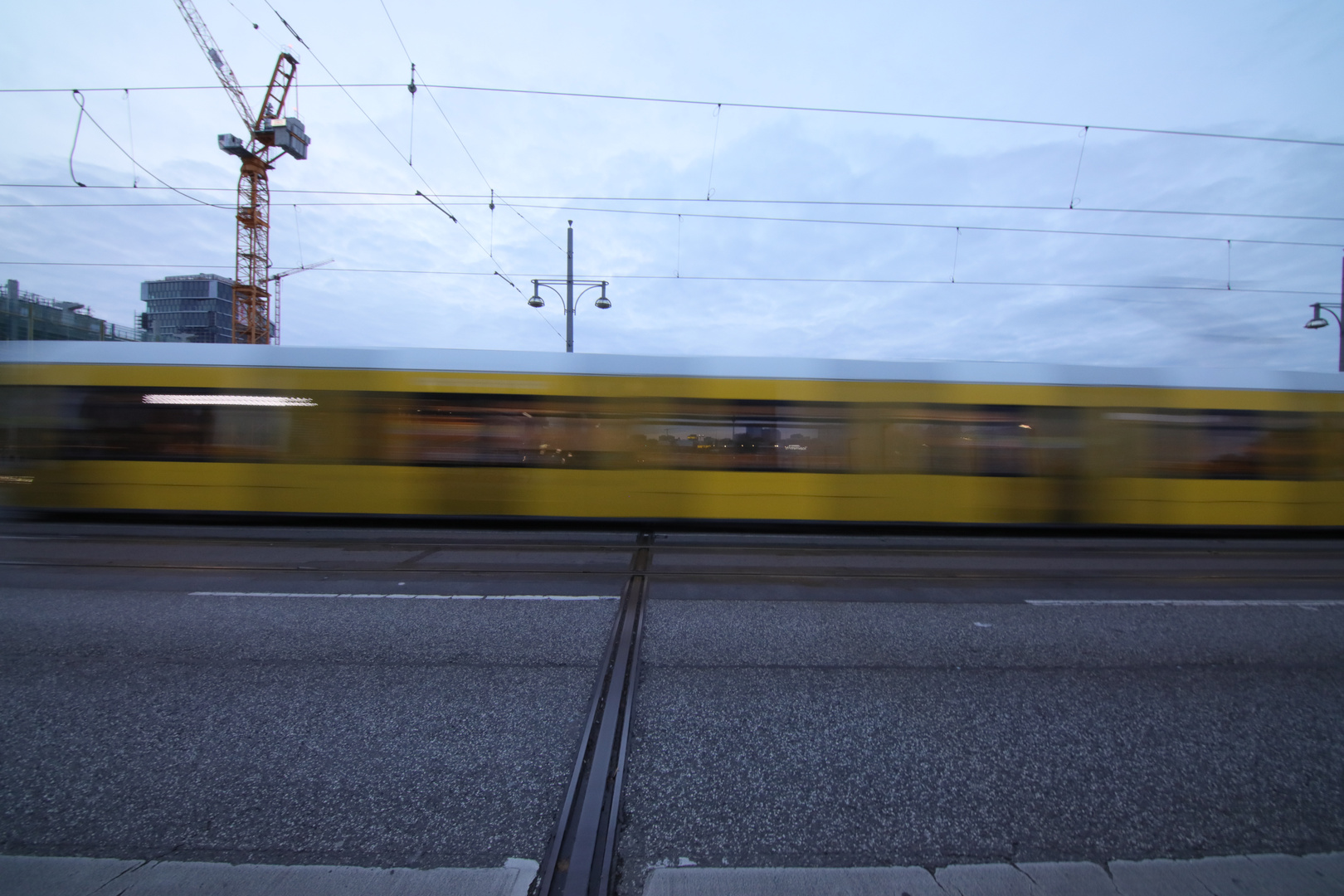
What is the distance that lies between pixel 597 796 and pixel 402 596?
11.2ft

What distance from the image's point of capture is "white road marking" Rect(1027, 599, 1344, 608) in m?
4.88

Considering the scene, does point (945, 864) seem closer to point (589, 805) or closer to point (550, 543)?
point (589, 805)

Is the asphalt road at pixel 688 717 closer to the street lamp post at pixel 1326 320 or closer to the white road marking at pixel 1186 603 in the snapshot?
the white road marking at pixel 1186 603

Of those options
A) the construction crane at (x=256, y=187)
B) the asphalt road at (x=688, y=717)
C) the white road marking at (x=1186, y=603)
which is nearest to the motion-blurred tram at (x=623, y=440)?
the asphalt road at (x=688, y=717)

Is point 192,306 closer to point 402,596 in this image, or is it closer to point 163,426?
point 163,426

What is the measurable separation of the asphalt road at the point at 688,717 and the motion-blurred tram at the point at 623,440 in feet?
7.87

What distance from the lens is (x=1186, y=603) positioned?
4941 mm

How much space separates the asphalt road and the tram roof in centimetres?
341

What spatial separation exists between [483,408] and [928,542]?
22.4ft

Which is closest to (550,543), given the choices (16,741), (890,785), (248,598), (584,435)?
(584,435)

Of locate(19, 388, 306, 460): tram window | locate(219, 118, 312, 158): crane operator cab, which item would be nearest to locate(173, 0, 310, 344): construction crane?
locate(219, 118, 312, 158): crane operator cab

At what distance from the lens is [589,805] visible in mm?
2160

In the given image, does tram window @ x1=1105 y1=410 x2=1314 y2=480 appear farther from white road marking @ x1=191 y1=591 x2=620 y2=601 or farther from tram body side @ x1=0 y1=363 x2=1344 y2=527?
white road marking @ x1=191 y1=591 x2=620 y2=601

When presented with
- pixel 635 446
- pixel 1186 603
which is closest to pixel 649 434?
pixel 635 446
